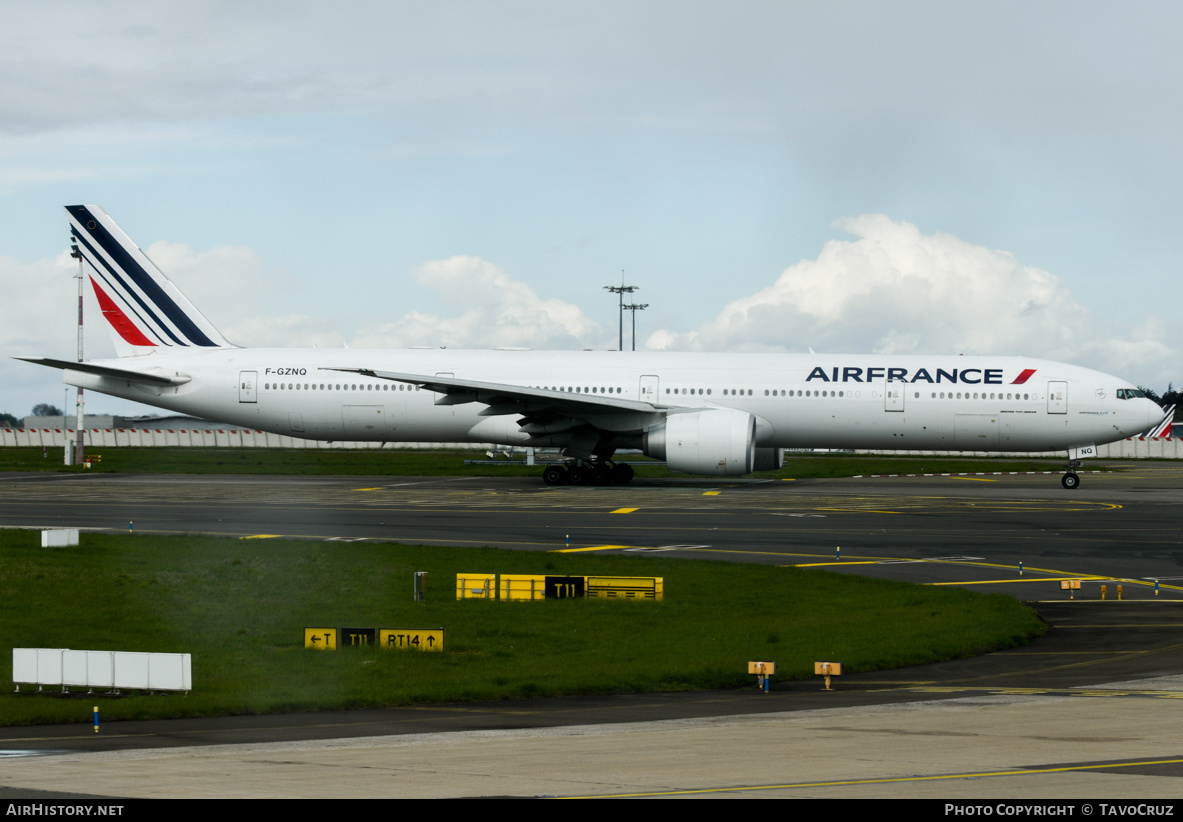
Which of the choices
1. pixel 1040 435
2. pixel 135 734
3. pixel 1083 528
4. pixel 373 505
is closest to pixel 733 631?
pixel 135 734

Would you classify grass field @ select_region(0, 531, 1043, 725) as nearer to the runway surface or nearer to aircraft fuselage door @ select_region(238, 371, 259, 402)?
the runway surface

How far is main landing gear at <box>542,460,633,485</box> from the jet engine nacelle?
3.61m

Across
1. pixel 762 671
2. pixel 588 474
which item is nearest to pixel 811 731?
pixel 762 671

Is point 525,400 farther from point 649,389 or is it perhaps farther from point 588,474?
point 649,389

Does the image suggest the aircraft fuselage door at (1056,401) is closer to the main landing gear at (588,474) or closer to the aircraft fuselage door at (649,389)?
the aircraft fuselage door at (649,389)

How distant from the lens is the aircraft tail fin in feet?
159

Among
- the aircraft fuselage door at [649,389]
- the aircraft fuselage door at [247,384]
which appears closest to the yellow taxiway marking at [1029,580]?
the aircraft fuselage door at [649,389]

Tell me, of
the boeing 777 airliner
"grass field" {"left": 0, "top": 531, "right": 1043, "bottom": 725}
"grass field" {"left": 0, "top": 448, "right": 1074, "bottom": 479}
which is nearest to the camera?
"grass field" {"left": 0, "top": 531, "right": 1043, "bottom": 725}

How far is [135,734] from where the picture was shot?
11312mm

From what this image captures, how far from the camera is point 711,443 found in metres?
40.8

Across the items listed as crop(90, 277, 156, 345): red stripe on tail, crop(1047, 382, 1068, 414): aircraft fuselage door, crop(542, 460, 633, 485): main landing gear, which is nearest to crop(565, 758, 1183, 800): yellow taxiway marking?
crop(542, 460, 633, 485): main landing gear

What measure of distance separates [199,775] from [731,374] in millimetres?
36617

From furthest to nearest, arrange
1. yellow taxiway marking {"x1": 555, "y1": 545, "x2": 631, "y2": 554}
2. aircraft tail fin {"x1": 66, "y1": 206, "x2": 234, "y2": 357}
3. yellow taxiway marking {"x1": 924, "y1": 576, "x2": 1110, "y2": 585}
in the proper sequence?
aircraft tail fin {"x1": 66, "y1": 206, "x2": 234, "y2": 357}
yellow taxiway marking {"x1": 555, "y1": 545, "x2": 631, "y2": 554}
yellow taxiway marking {"x1": 924, "y1": 576, "x2": 1110, "y2": 585}

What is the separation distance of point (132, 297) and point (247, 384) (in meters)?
6.96
